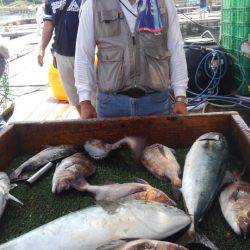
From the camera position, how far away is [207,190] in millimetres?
2189

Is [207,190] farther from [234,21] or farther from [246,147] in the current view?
[234,21]

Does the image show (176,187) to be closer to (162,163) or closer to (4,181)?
(162,163)

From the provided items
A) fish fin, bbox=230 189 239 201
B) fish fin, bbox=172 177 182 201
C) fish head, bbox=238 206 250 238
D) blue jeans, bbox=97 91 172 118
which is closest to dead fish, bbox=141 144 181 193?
fish fin, bbox=172 177 182 201

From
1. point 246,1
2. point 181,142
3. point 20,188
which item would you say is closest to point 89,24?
point 181,142

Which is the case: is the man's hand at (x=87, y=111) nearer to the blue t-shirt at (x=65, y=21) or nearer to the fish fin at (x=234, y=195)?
the fish fin at (x=234, y=195)

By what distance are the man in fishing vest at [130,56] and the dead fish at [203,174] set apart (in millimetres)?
645

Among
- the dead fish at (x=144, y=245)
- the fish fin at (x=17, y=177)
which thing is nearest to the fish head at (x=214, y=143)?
the dead fish at (x=144, y=245)

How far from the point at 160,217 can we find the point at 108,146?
0.99m

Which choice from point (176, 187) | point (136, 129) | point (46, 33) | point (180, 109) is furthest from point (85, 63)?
point (46, 33)

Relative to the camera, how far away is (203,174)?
7.63 feet

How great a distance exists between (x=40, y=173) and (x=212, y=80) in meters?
4.90

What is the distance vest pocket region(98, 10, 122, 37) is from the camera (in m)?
2.94

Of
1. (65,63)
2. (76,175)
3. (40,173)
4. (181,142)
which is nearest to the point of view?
(76,175)

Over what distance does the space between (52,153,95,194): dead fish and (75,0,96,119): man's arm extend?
2.13ft
